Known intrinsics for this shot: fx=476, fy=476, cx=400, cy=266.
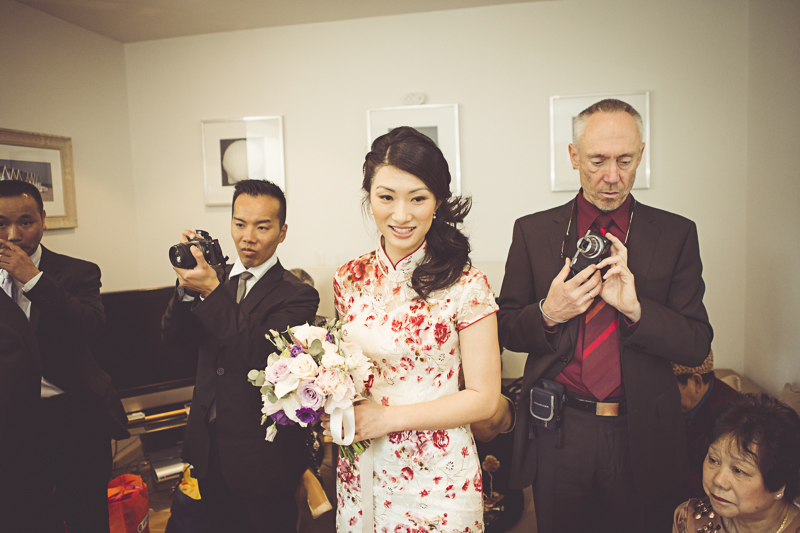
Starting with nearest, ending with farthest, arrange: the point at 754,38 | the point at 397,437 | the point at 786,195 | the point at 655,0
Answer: the point at 397,437, the point at 786,195, the point at 754,38, the point at 655,0

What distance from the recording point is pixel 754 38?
2.84 m

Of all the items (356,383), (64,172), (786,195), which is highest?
(64,172)

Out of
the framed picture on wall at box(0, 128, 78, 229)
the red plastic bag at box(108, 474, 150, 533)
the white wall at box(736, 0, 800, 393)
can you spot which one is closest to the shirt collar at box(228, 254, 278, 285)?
the red plastic bag at box(108, 474, 150, 533)

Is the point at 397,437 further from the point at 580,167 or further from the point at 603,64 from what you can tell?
the point at 603,64

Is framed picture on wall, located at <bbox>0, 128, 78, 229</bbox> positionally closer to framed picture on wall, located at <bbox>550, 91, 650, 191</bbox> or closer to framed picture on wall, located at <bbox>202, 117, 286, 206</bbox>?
framed picture on wall, located at <bbox>202, 117, 286, 206</bbox>

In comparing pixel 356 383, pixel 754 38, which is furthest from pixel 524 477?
pixel 754 38

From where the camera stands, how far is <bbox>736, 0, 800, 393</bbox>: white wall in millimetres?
2340

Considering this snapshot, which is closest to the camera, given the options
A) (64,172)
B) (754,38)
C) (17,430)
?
(17,430)

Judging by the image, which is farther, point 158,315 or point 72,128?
point 72,128

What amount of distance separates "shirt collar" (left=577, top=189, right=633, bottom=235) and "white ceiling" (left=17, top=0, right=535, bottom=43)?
2245 mm

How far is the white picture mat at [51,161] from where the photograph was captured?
9.68 ft

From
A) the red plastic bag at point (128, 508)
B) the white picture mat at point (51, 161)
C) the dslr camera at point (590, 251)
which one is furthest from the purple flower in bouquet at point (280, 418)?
the white picture mat at point (51, 161)

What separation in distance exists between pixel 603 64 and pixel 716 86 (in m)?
0.70

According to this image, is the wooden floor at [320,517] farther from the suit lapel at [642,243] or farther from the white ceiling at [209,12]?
the white ceiling at [209,12]
